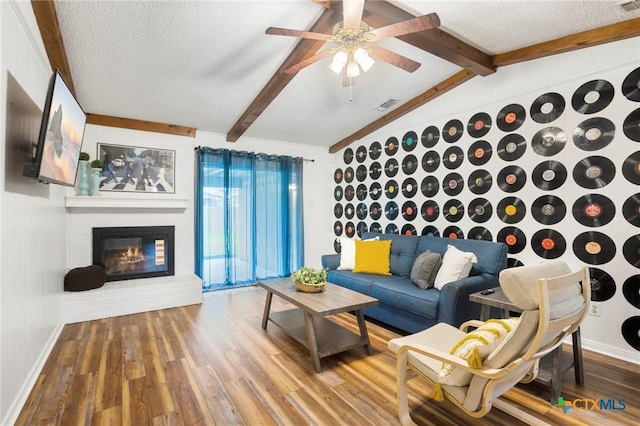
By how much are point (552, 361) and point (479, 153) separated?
7.69 ft

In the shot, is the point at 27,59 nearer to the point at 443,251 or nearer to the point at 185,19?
the point at 185,19

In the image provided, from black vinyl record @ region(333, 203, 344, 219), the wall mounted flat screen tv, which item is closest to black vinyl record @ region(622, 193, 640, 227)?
black vinyl record @ region(333, 203, 344, 219)

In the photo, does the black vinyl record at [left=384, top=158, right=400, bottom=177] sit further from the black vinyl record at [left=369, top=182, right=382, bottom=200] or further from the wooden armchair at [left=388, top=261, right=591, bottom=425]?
the wooden armchair at [left=388, top=261, right=591, bottom=425]

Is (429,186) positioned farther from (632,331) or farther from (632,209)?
(632,331)

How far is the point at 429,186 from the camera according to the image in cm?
428

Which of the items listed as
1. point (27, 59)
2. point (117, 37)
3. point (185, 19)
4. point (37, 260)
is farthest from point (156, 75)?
point (37, 260)

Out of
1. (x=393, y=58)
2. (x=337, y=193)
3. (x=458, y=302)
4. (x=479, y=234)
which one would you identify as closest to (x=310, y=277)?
(x=458, y=302)

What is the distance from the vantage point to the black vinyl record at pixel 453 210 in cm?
391

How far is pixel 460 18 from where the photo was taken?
8.86ft

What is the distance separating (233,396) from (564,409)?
7.09 feet

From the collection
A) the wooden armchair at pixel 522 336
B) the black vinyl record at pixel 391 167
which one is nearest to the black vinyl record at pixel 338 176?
the black vinyl record at pixel 391 167

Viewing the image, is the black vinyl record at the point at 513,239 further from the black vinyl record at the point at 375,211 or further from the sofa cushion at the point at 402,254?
the black vinyl record at the point at 375,211

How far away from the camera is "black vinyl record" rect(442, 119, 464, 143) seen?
392cm

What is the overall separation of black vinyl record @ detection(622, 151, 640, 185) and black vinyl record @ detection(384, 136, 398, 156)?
2615 mm
